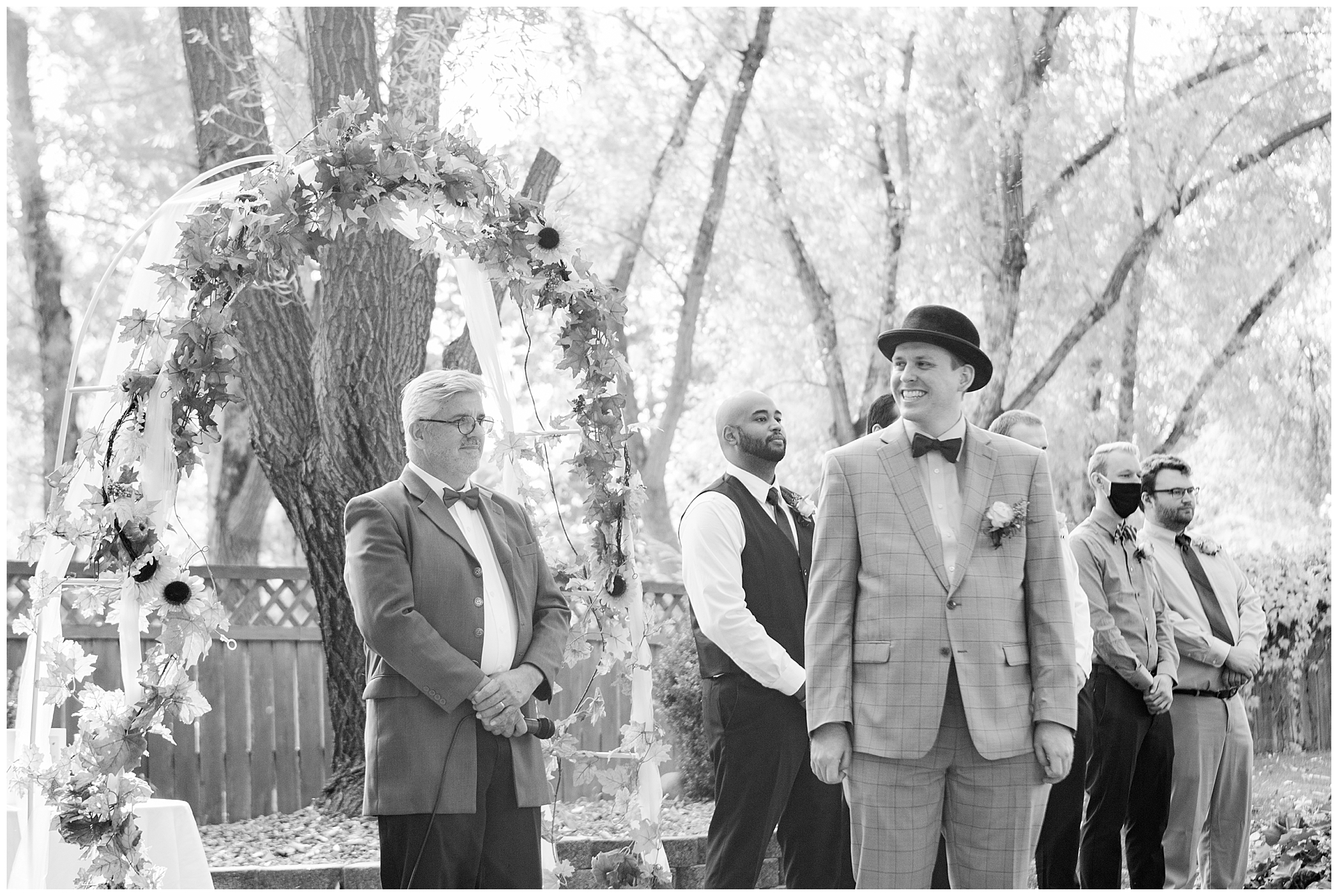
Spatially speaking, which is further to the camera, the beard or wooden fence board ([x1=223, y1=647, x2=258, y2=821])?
wooden fence board ([x1=223, y1=647, x2=258, y2=821])

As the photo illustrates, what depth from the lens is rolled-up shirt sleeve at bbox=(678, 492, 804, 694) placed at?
4398 millimetres

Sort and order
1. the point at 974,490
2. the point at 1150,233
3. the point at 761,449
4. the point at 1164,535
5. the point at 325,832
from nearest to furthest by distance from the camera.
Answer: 1. the point at 974,490
2. the point at 761,449
3. the point at 1164,535
4. the point at 325,832
5. the point at 1150,233

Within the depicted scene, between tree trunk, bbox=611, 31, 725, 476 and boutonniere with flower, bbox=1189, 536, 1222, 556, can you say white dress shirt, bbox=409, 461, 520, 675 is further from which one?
tree trunk, bbox=611, 31, 725, 476

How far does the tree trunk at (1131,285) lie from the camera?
1102 cm

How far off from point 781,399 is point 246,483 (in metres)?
5.22

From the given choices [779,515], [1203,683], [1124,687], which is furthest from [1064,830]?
[779,515]

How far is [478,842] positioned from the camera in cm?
377

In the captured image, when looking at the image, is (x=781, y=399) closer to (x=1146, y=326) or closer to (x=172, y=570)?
(x=1146, y=326)

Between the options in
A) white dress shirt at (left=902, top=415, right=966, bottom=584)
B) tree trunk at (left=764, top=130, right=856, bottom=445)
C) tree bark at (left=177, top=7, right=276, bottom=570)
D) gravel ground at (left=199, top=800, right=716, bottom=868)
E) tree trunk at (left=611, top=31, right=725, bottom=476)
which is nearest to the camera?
white dress shirt at (left=902, top=415, right=966, bottom=584)

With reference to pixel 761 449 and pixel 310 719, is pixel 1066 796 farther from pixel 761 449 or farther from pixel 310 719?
pixel 310 719

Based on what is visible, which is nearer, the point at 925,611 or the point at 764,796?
the point at 925,611

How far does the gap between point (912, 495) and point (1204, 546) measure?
301 centimetres

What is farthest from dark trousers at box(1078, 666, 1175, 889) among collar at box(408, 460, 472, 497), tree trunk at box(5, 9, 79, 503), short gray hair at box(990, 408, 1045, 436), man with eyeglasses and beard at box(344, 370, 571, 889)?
tree trunk at box(5, 9, 79, 503)

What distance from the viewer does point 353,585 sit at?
12.6ft
